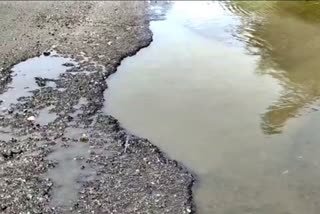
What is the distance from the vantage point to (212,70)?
11227 millimetres

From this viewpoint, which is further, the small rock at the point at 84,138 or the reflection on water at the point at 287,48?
the reflection on water at the point at 287,48

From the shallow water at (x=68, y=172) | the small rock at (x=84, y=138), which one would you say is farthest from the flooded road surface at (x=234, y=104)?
the shallow water at (x=68, y=172)

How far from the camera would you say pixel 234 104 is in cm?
976

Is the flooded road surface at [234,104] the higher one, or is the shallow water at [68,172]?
the shallow water at [68,172]

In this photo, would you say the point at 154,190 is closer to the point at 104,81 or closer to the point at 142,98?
the point at 142,98

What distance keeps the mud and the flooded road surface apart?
0.38 m

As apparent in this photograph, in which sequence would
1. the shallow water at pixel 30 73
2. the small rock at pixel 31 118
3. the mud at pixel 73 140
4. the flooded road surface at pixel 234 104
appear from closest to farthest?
the mud at pixel 73 140, the flooded road surface at pixel 234 104, the small rock at pixel 31 118, the shallow water at pixel 30 73

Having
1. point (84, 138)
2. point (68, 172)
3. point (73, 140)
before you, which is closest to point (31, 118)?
point (73, 140)

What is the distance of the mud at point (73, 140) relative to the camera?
689cm

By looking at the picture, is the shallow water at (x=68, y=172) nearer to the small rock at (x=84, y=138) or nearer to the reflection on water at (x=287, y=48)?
the small rock at (x=84, y=138)

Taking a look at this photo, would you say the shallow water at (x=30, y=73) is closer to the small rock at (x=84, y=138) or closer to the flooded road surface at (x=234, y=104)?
the flooded road surface at (x=234, y=104)

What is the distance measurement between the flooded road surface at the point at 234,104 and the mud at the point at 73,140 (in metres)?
0.38

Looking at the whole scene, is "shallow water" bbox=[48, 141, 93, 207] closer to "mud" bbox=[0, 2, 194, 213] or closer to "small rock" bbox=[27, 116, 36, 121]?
"mud" bbox=[0, 2, 194, 213]

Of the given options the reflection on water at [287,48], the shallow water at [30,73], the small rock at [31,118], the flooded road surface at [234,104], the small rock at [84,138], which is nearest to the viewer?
the flooded road surface at [234,104]
